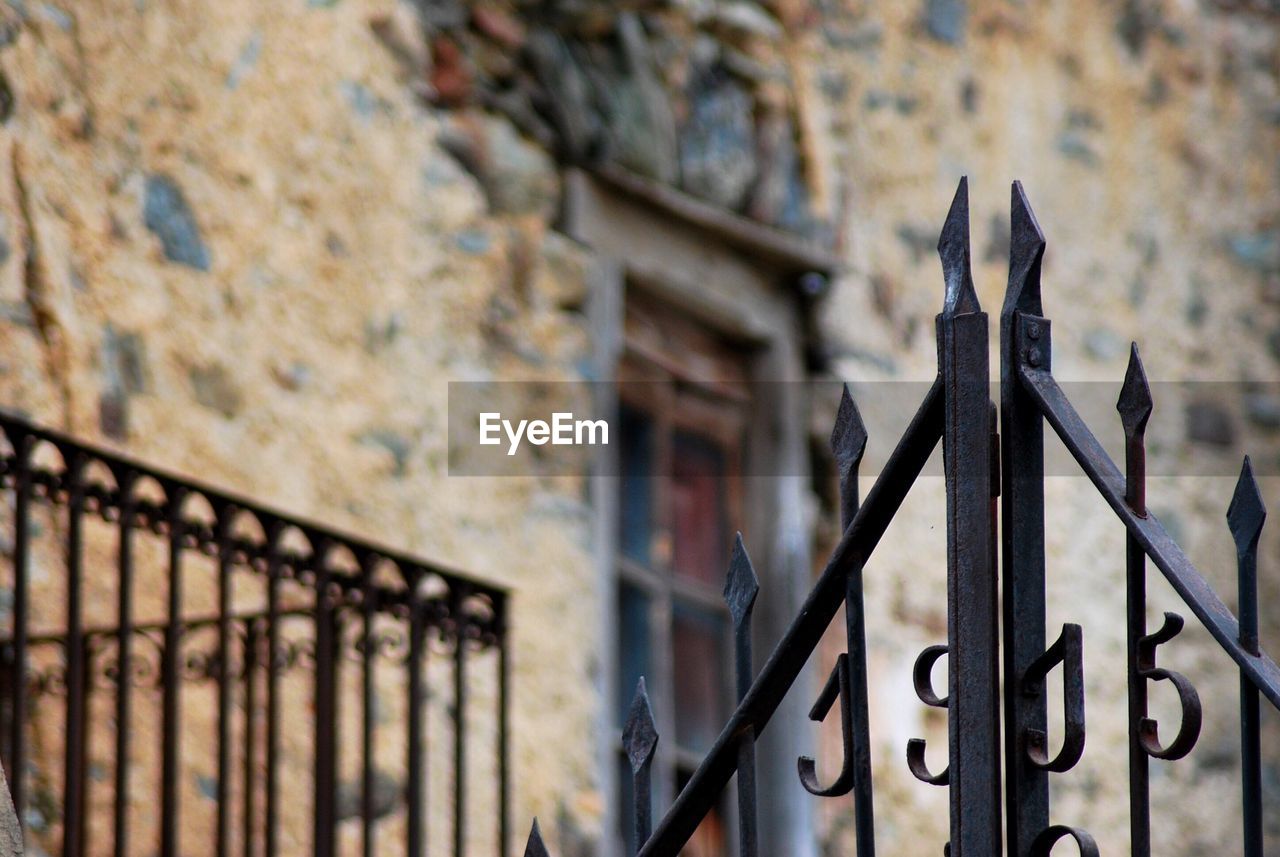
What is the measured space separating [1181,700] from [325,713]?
1.96 metres

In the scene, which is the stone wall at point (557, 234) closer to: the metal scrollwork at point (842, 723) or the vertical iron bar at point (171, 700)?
the vertical iron bar at point (171, 700)

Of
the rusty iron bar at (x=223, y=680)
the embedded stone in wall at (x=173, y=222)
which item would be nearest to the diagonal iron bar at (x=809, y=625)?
the rusty iron bar at (x=223, y=680)

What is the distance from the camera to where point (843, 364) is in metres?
→ 5.63

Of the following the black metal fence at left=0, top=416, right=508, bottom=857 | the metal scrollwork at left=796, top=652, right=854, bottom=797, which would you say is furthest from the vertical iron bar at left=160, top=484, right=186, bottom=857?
the metal scrollwork at left=796, top=652, right=854, bottom=797

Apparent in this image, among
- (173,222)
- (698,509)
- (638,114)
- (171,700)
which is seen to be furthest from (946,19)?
(171,700)

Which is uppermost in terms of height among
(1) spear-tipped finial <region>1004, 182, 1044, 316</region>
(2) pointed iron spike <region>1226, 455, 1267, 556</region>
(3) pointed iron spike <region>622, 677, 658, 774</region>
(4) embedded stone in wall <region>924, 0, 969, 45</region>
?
(4) embedded stone in wall <region>924, 0, 969, 45</region>

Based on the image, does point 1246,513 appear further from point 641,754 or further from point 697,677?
point 697,677

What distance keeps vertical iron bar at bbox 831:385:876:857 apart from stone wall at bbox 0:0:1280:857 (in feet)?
6.57

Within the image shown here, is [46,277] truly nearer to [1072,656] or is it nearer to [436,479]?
[436,479]

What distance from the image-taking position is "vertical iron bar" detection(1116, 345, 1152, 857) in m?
1.75

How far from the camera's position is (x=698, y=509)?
535 cm

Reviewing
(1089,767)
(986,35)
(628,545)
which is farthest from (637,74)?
(1089,767)

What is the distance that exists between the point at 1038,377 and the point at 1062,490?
4322 mm

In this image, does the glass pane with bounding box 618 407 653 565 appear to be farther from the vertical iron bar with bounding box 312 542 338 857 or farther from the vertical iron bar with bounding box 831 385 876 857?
the vertical iron bar with bounding box 831 385 876 857
